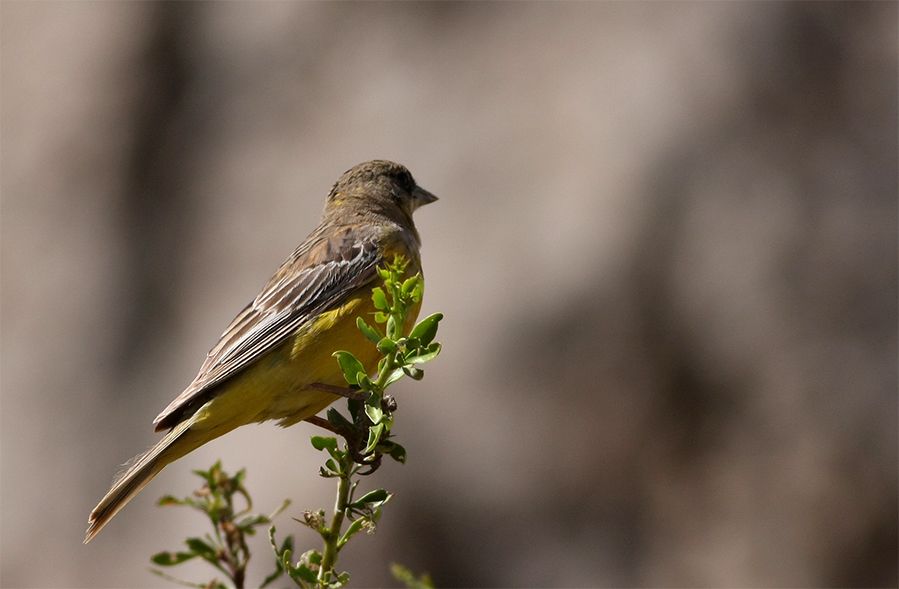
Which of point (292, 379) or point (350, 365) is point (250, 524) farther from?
point (292, 379)

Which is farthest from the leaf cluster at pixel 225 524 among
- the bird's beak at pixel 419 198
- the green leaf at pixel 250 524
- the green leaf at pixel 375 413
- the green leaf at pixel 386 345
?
the bird's beak at pixel 419 198

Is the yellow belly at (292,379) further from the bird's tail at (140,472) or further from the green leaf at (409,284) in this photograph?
the green leaf at (409,284)

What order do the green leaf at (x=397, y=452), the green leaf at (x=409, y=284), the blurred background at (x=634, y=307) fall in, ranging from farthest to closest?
the blurred background at (x=634, y=307)
the green leaf at (x=397, y=452)
the green leaf at (x=409, y=284)

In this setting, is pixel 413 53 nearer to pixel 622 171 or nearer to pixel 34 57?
pixel 622 171

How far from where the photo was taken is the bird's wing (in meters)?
3.69

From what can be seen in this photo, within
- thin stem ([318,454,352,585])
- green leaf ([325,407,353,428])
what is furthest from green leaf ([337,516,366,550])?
green leaf ([325,407,353,428])

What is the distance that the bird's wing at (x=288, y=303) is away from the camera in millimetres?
3689

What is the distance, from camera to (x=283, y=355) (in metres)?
3.83

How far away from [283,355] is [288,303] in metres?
0.34

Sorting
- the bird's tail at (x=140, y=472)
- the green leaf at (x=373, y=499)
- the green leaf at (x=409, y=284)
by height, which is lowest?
the green leaf at (x=373, y=499)

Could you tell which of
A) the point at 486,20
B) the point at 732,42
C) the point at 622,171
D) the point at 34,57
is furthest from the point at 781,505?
the point at 34,57

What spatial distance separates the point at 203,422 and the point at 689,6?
6.20m

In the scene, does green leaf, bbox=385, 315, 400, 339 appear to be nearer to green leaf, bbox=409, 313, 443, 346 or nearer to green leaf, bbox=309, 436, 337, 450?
green leaf, bbox=409, 313, 443, 346

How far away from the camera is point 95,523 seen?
3.17 m
